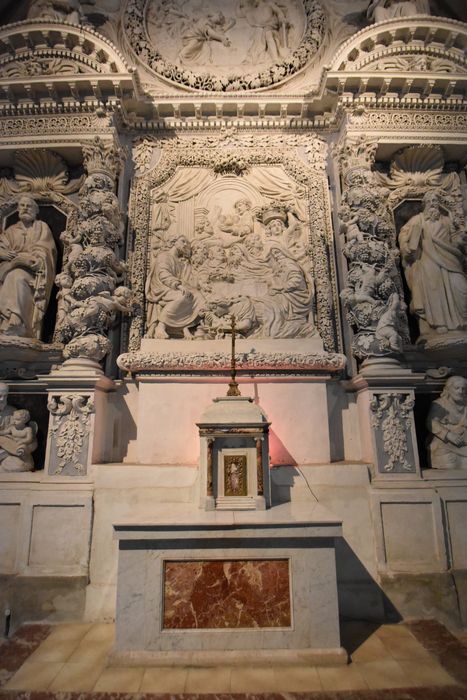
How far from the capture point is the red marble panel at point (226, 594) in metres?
3.24

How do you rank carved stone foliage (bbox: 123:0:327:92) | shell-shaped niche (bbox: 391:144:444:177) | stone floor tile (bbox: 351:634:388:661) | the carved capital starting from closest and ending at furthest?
stone floor tile (bbox: 351:634:388:661), the carved capital, shell-shaped niche (bbox: 391:144:444:177), carved stone foliage (bbox: 123:0:327:92)

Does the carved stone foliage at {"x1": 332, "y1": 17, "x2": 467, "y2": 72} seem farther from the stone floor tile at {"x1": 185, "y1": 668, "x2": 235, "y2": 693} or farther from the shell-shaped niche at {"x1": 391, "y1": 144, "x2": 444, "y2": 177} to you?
the stone floor tile at {"x1": 185, "y1": 668, "x2": 235, "y2": 693}

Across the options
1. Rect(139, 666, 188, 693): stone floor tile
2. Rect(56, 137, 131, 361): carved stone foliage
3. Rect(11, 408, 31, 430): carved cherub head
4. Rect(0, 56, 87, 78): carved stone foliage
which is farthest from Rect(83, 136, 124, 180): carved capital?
Rect(139, 666, 188, 693): stone floor tile

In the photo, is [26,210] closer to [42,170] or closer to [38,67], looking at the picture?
[42,170]

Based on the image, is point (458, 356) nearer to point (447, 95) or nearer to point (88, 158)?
point (447, 95)

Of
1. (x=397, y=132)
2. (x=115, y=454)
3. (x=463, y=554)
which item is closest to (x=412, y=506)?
(x=463, y=554)

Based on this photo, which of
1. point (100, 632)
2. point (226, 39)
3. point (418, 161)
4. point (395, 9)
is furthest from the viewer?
point (226, 39)

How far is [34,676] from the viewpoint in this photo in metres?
3.10

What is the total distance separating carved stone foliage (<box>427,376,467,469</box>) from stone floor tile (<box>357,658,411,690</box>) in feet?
7.39

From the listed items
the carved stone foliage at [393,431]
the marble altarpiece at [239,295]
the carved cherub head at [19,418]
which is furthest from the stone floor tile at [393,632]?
the carved cherub head at [19,418]

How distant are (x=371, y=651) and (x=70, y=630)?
2.65 m

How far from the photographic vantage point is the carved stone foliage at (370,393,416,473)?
4660mm

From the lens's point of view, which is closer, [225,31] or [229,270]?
[229,270]

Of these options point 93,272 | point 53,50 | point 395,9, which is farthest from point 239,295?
point 395,9
